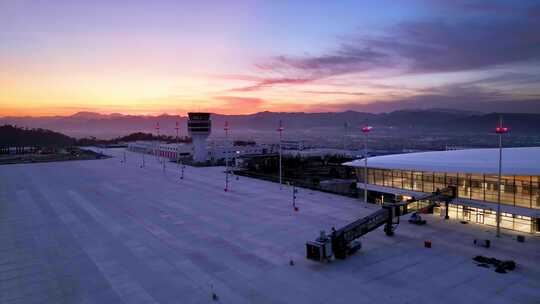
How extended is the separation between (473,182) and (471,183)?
243 mm

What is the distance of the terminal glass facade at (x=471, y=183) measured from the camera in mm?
33375

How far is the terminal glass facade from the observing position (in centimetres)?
3338

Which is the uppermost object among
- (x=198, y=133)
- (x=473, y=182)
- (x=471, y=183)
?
(x=198, y=133)

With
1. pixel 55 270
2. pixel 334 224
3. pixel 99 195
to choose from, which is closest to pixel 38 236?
pixel 55 270

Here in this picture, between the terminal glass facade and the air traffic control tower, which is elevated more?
the air traffic control tower

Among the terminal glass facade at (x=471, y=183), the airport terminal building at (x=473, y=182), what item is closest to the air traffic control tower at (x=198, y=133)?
the airport terminal building at (x=473, y=182)

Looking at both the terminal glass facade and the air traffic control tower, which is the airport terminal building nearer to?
the terminal glass facade

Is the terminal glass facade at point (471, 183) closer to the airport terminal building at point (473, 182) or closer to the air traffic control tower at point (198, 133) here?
the airport terminal building at point (473, 182)

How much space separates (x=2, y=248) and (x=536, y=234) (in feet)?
149

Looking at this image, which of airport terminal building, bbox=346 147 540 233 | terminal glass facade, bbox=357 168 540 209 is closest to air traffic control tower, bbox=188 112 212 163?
airport terminal building, bbox=346 147 540 233

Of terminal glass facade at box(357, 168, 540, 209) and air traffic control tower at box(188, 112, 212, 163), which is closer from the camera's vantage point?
terminal glass facade at box(357, 168, 540, 209)

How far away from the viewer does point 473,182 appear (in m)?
37.2

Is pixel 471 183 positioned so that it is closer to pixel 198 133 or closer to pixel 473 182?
pixel 473 182

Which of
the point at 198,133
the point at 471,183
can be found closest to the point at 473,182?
the point at 471,183
